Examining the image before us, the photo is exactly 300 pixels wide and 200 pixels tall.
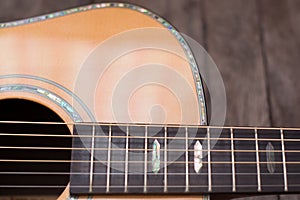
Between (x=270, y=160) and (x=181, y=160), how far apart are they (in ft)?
0.51

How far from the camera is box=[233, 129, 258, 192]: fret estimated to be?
2.15ft

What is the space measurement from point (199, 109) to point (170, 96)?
6cm

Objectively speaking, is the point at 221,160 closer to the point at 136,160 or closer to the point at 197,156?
the point at 197,156

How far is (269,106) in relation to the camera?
0.83 metres

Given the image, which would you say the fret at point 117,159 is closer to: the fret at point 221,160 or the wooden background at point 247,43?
the fret at point 221,160

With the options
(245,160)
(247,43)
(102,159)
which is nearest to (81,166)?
(102,159)

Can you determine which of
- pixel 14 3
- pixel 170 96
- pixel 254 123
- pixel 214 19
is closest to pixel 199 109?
pixel 170 96

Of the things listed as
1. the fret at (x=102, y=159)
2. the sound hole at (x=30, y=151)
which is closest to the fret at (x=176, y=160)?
the fret at (x=102, y=159)

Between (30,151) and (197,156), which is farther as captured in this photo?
(30,151)

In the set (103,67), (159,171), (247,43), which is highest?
(247,43)

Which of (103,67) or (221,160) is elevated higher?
(103,67)

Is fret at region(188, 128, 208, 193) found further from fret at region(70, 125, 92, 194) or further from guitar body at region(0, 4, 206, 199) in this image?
fret at region(70, 125, 92, 194)

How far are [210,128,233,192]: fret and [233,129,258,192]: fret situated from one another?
0.01 m

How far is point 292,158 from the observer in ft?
2.22
